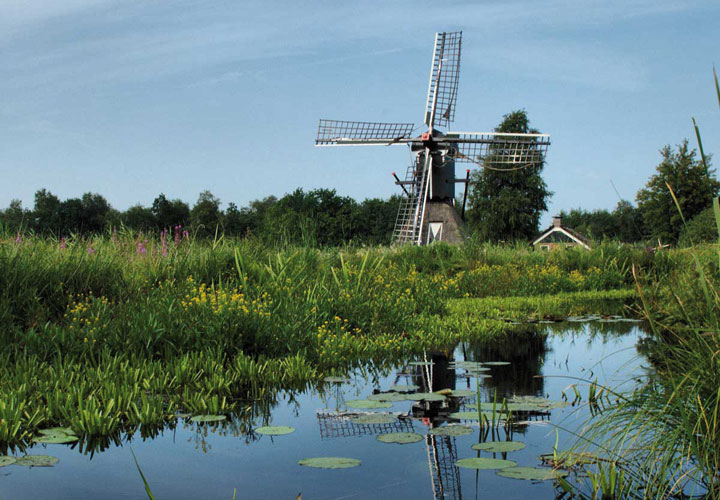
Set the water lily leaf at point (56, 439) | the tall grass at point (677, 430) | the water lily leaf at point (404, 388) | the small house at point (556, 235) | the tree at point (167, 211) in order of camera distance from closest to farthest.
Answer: the tall grass at point (677, 430) < the water lily leaf at point (56, 439) < the water lily leaf at point (404, 388) < the small house at point (556, 235) < the tree at point (167, 211)

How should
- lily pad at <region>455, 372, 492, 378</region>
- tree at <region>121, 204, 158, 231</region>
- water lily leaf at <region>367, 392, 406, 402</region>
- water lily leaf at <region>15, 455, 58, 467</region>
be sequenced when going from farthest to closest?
tree at <region>121, 204, 158, 231</region> < lily pad at <region>455, 372, 492, 378</region> < water lily leaf at <region>367, 392, 406, 402</region> < water lily leaf at <region>15, 455, 58, 467</region>

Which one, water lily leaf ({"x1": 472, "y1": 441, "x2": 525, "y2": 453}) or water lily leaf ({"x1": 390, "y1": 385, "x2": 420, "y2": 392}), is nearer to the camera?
water lily leaf ({"x1": 472, "y1": 441, "x2": 525, "y2": 453})

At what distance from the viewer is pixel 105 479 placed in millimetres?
3508

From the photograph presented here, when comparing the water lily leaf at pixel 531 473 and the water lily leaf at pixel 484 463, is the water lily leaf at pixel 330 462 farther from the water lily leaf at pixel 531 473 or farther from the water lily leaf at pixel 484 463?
the water lily leaf at pixel 531 473

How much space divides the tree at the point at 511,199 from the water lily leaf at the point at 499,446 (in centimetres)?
4427

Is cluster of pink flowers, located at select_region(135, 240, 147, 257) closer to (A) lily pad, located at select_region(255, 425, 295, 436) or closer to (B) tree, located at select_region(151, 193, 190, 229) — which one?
(A) lily pad, located at select_region(255, 425, 295, 436)

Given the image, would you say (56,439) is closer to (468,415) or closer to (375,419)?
(375,419)

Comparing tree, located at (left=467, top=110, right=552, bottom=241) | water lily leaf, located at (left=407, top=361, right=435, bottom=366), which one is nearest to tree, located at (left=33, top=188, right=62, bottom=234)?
tree, located at (left=467, top=110, right=552, bottom=241)

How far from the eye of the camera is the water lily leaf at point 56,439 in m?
3.91

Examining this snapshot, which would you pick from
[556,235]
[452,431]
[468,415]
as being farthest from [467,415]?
[556,235]

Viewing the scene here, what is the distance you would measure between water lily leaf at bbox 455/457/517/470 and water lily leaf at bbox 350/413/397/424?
38.5 inches

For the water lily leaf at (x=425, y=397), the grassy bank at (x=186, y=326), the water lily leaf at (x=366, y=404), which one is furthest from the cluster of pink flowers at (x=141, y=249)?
the water lily leaf at (x=425, y=397)

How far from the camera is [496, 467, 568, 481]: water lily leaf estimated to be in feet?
10.9

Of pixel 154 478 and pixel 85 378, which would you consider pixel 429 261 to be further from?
pixel 154 478
